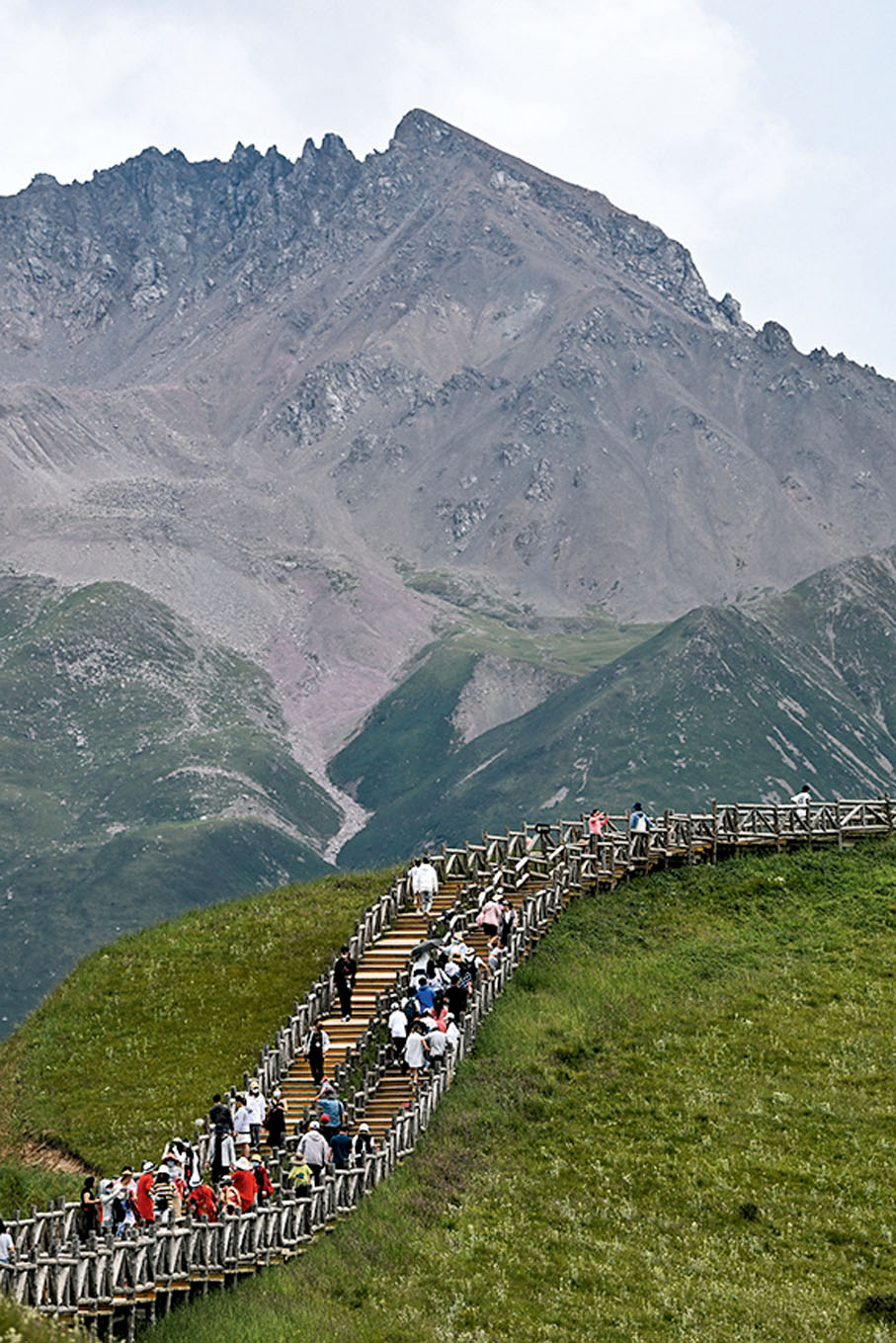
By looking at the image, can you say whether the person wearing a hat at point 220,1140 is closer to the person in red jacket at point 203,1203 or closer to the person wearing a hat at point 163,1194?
the person wearing a hat at point 163,1194

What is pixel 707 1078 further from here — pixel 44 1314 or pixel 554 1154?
pixel 44 1314

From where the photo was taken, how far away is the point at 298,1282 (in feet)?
118

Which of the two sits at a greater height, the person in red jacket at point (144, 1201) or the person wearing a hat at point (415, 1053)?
the person wearing a hat at point (415, 1053)

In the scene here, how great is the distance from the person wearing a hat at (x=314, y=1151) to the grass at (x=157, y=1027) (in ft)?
28.9

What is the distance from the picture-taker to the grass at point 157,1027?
52.6 metres

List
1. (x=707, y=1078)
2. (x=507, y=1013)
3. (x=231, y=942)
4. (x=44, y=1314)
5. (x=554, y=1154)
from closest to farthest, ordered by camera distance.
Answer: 1. (x=44, y=1314)
2. (x=554, y=1154)
3. (x=707, y=1078)
4. (x=507, y=1013)
5. (x=231, y=942)

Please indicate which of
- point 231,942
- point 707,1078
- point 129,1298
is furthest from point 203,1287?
point 231,942

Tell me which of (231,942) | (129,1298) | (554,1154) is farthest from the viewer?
(231,942)

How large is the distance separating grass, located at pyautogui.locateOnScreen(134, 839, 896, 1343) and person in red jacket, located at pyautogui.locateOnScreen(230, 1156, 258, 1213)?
160cm

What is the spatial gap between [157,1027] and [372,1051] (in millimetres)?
13115

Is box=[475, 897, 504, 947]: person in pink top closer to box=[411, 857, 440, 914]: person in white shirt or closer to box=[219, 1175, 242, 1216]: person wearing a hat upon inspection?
box=[411, 857, 440, 914]: person in white shirt

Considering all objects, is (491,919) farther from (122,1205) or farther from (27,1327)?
(27,1327)

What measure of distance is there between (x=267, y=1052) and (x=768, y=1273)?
1707 cm

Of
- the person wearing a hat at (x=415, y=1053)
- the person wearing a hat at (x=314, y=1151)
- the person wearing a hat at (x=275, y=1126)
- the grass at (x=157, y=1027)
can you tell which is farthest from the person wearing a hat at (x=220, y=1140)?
the grass at (x=157, y=1027)
